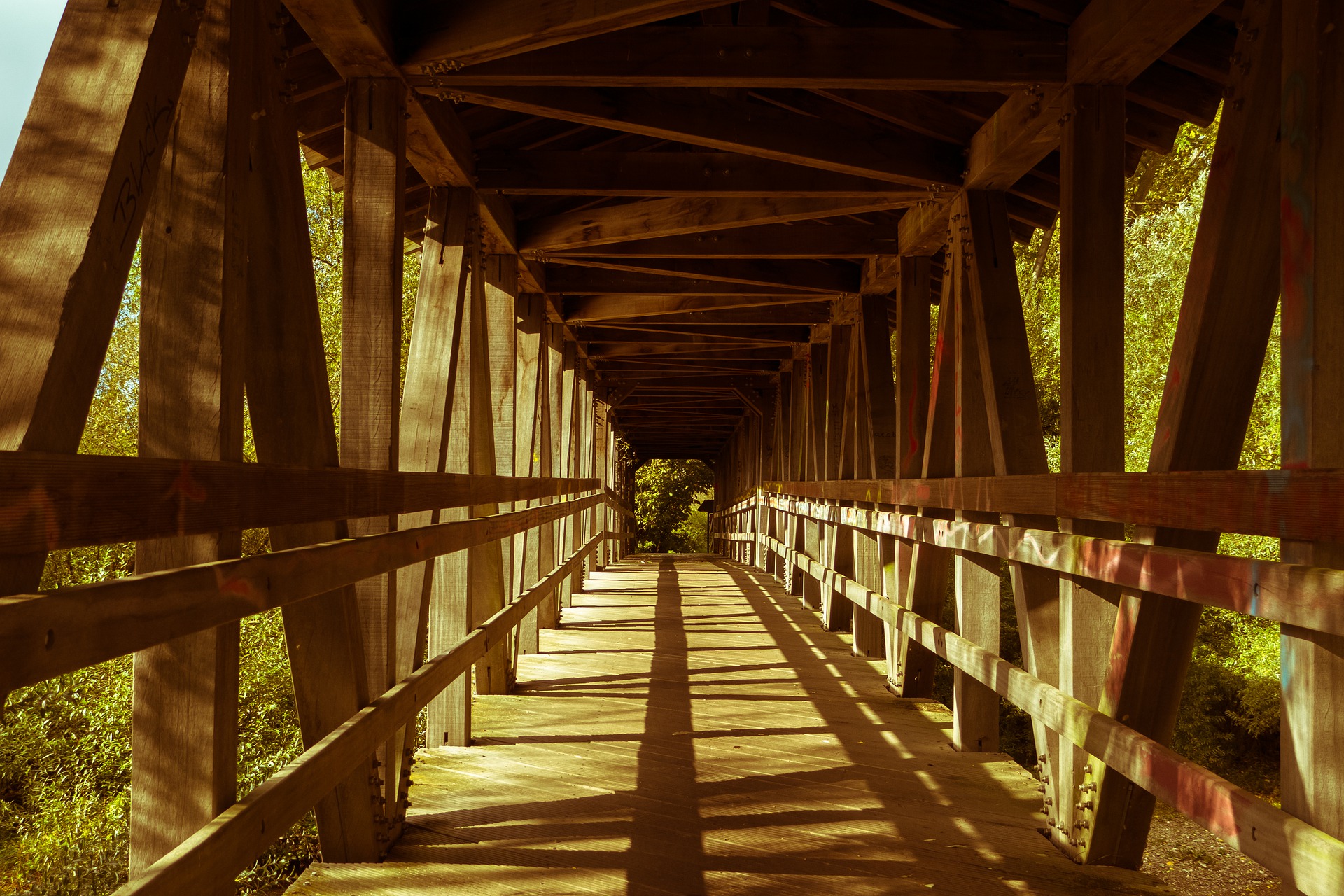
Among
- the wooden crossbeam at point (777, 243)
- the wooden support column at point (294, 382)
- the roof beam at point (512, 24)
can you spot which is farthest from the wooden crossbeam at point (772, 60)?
the wooden crossbeam at point (777, 243)

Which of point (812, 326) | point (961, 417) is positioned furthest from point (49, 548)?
point (812, 326)

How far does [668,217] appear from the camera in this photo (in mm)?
5941

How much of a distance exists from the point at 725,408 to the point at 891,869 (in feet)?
54.6

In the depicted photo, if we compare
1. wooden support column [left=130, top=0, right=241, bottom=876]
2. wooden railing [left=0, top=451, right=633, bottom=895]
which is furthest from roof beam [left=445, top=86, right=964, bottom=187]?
wooden support column [left=130, top=0, right=241, bottom=876]

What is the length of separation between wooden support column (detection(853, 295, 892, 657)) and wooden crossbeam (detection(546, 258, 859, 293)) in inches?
9.9

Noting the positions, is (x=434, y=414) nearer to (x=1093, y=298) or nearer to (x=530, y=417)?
(x=1093, y=298)

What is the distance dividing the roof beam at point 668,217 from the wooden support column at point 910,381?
0.56m

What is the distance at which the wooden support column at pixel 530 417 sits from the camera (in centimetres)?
707

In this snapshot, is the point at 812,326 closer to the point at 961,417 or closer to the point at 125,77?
the point at 961,417

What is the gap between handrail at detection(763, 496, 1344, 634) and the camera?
5.39 feet

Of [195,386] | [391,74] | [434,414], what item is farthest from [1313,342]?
[434,414]

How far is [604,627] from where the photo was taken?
28.1 ft

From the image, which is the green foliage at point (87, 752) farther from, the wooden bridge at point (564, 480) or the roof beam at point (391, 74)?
the wooden bridge at point (564, 480)

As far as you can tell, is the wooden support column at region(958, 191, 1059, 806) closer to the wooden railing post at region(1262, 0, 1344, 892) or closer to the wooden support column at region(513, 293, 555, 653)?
the wooden railing post at region(1262, 0, 1344, 892)
